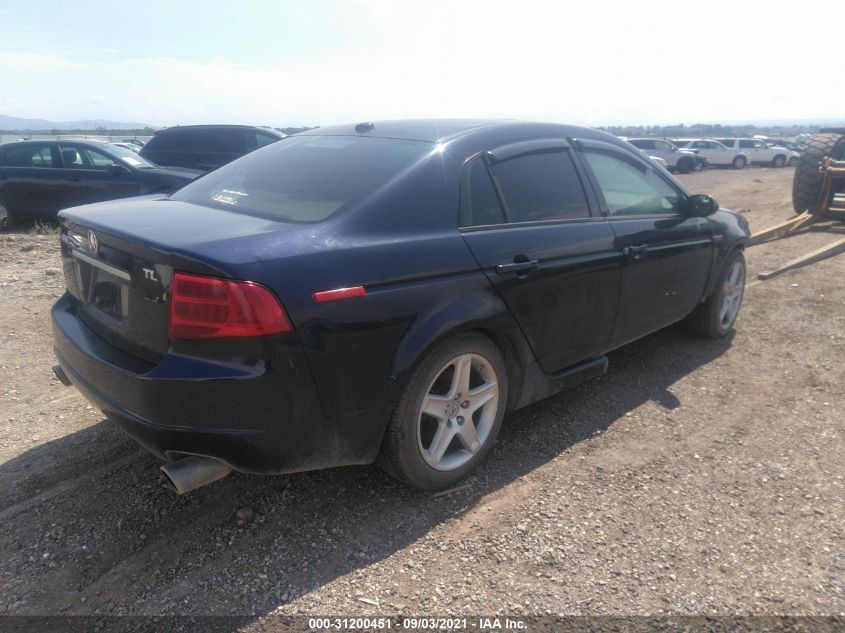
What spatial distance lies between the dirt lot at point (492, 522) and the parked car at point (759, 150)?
35.0m

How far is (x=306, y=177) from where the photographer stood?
9.96 ft

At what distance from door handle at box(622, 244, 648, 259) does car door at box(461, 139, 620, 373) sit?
0.13 metres

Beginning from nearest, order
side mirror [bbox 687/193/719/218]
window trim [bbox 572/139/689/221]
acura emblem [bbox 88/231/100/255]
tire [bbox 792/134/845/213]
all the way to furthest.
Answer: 1. acura emblem [bbox 88/231/100/255]
2. window trim [bbox 572/139/689/221]
3. side mirror [bbox 687/193/719/218]
4. tire [bbox 792/134/845/213]

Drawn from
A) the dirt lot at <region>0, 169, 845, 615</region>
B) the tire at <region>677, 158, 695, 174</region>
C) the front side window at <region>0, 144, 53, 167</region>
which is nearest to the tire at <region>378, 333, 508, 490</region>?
the dirt lot at <region>0, 169, 845, 615</region>

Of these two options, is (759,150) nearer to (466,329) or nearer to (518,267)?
(518,267)

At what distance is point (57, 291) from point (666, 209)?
17.7ft

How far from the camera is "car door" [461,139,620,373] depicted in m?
2.97

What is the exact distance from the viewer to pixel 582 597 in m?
2.31

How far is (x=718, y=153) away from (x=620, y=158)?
33.8m

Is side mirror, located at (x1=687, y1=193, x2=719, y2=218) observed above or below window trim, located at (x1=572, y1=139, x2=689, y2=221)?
below

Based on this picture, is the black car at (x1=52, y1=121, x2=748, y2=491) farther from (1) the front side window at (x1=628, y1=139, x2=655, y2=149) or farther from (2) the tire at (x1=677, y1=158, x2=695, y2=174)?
(2) the tire at (x1=677, y1=158, x2=695, y2=174)

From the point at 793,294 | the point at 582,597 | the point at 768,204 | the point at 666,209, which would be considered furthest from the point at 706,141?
the point at 582,597

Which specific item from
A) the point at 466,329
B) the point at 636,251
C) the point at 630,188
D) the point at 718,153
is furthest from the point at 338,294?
the point at 718,153

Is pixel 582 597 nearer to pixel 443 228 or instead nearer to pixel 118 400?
pixel 443 228
